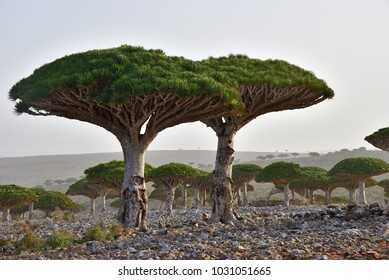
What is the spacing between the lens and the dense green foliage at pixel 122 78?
43.3 ft

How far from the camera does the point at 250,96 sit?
18.5 metres

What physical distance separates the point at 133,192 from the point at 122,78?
4.86m

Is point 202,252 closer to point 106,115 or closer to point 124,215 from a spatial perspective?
point 124,215

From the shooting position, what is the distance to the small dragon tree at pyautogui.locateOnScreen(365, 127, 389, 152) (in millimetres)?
24516

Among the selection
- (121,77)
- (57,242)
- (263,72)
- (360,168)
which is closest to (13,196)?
(57,242)

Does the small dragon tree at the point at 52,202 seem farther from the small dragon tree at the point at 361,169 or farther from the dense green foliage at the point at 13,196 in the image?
the small dragon tree at the point at 361,169

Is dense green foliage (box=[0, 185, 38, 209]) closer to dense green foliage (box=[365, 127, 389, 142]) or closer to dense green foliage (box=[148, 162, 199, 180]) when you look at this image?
dense green foliage (box=[148, 162, 199, 180])

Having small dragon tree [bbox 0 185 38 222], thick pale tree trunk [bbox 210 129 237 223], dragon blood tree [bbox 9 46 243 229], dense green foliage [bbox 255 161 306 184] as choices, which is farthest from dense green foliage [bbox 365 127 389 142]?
small dragon tree [bbox 0 185 38 222]

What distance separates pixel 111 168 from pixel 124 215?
24.1m

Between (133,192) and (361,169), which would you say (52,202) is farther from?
(133,192)

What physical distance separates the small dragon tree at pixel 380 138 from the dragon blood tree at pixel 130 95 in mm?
13076

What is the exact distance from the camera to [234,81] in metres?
16.5
